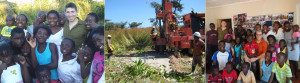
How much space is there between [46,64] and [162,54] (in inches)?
84.2

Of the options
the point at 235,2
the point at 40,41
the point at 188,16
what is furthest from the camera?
the point at 235,2

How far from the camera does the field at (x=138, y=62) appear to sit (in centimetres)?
376

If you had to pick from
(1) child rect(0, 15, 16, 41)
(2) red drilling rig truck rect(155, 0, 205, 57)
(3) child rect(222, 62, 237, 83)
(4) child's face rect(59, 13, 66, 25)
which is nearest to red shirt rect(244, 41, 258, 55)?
(3) child rect(222, 62, 237, 83)

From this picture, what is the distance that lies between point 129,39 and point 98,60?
0.70m

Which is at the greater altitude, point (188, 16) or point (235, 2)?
point (235, 2)

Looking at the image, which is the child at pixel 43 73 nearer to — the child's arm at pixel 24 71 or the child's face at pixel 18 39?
the child's arm at pixel 24 71

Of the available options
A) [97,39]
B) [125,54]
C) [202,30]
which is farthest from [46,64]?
[202,30]

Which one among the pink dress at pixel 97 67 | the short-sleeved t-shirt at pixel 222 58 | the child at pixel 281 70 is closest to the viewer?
the pink dress at pixel 97 67

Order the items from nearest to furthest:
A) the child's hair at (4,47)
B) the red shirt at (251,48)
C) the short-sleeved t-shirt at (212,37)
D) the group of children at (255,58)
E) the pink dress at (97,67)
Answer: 1. the child's hair at (4,47)
2. the pink dress at (97,67)
3. the group of children at (255,58)
4. the red shirt at (251,48)
5. the short-sleeved t-shirt at (212,37)

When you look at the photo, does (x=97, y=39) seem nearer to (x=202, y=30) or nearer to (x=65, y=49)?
(x=65, y=49)

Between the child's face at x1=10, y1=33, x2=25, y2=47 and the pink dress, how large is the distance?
4.22 ft

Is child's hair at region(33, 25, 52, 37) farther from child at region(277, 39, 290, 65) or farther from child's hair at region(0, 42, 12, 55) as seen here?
child at region(277, 39, 290, 65)

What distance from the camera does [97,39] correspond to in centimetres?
357

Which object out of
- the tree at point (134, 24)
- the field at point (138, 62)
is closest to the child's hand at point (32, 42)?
the field at point (138, 62)
